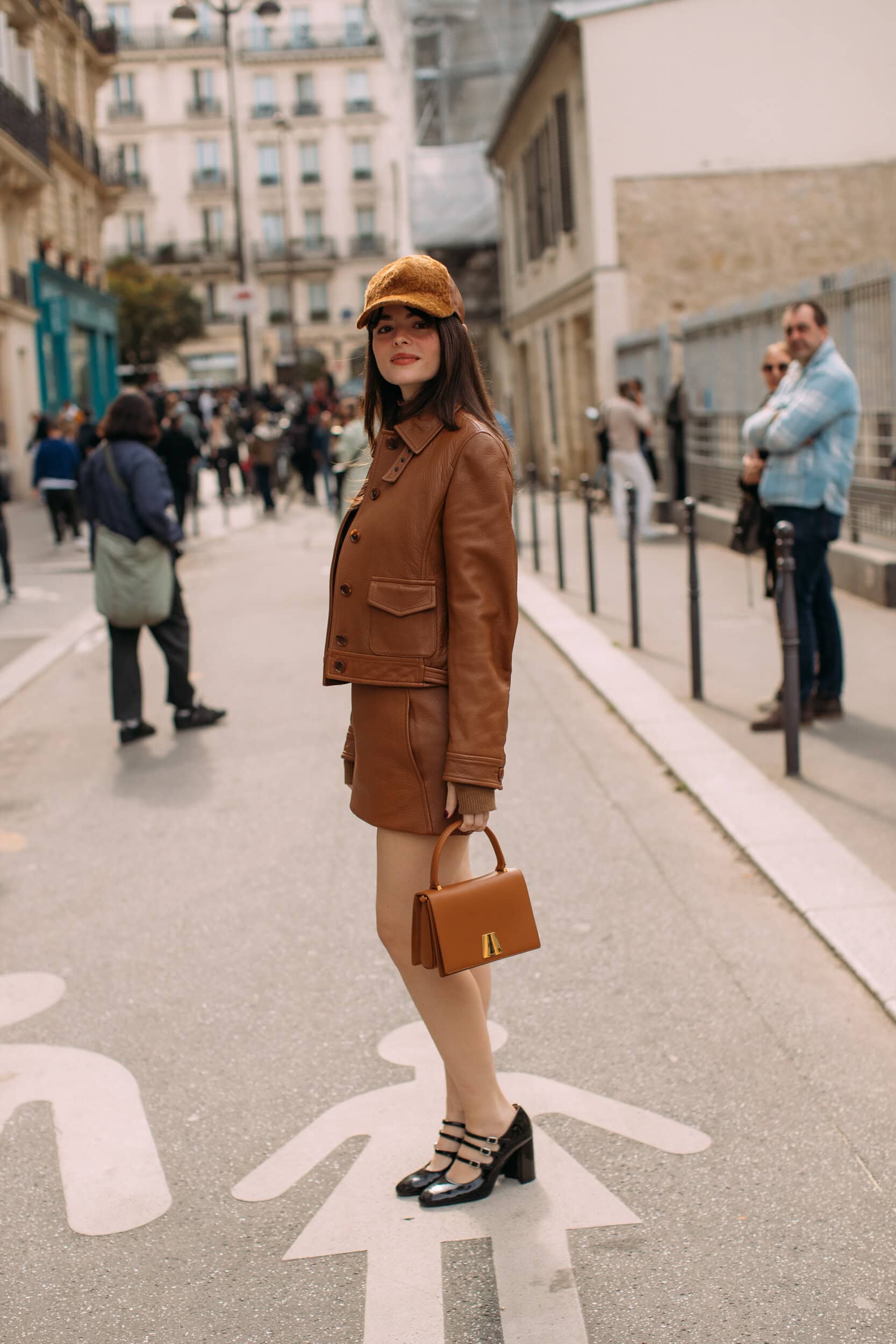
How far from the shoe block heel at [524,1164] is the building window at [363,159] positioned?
287 ft

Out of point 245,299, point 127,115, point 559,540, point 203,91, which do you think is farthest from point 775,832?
point 203,91

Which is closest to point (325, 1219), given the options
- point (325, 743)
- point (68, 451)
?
point (325, 743)

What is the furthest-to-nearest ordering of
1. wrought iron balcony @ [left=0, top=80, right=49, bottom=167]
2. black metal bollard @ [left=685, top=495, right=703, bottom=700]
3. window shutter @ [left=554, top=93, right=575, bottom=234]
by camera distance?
wrought iron balcony @ [left=0, top=80, right=49, bottom=167]
window shutter @ [left=554, top=93, right=575, bottom=234]
black metal bollard @ [left=685, top=495, right=703, bottom=700]

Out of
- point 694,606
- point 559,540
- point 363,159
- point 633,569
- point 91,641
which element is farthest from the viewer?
point 363,159

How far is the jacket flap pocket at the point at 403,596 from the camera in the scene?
3021 millimetres

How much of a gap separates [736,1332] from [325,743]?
5.42 m

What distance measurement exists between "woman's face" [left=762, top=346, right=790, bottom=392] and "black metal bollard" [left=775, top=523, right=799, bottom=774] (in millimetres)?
1698

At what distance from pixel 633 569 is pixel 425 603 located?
684cm

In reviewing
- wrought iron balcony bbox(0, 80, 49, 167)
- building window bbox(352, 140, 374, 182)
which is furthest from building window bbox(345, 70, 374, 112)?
wrought iron balcony bbox(0, 80, 49, 167)

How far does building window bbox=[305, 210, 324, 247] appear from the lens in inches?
3329

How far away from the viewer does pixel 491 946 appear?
3035 mm

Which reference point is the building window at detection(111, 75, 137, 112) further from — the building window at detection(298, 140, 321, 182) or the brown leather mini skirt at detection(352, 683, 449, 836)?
the brown leather mini skirt at detection(352, 683, 449, 836)

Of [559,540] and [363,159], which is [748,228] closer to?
[559,540]

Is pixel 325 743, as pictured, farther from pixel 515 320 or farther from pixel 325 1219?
pixel 515 320
